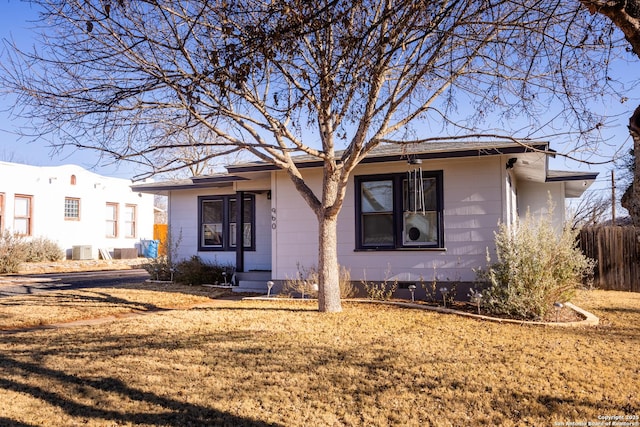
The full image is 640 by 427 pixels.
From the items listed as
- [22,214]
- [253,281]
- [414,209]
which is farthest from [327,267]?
[22,214]

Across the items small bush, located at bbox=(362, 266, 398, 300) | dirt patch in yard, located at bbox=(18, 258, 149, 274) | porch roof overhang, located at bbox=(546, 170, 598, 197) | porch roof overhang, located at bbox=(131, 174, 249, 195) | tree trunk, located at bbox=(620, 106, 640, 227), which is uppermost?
porch roof overhang, located at bbox=(131, 174, 249, 195)

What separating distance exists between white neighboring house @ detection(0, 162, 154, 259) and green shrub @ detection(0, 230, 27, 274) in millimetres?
2786

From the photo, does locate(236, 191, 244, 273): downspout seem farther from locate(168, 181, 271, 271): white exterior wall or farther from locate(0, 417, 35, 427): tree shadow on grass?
locate(0, 417, 35, 427): tree shadow on grass

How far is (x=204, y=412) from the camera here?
13.9 ft

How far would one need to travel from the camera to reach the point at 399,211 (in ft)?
35.7

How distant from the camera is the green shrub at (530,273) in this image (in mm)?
8328

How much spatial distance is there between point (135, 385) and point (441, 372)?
10.3ft

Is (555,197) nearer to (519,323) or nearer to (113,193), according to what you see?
(519,323)

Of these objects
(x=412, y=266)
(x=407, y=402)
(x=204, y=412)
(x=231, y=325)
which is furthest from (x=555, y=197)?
(x=204, y=412)

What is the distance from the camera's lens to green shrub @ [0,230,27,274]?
60.9 feet

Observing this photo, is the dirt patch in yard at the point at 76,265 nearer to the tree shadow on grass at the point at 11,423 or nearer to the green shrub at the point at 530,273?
the green shrub at the point at 530,273

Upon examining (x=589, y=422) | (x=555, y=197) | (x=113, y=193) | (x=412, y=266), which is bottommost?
(x=589, y=422)

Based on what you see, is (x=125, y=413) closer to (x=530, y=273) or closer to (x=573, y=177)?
(x=530, y=273)

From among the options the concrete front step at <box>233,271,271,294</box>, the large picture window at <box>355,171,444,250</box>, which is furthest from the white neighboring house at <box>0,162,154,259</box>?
the large picture window at <box>355,171,444,250</box>
